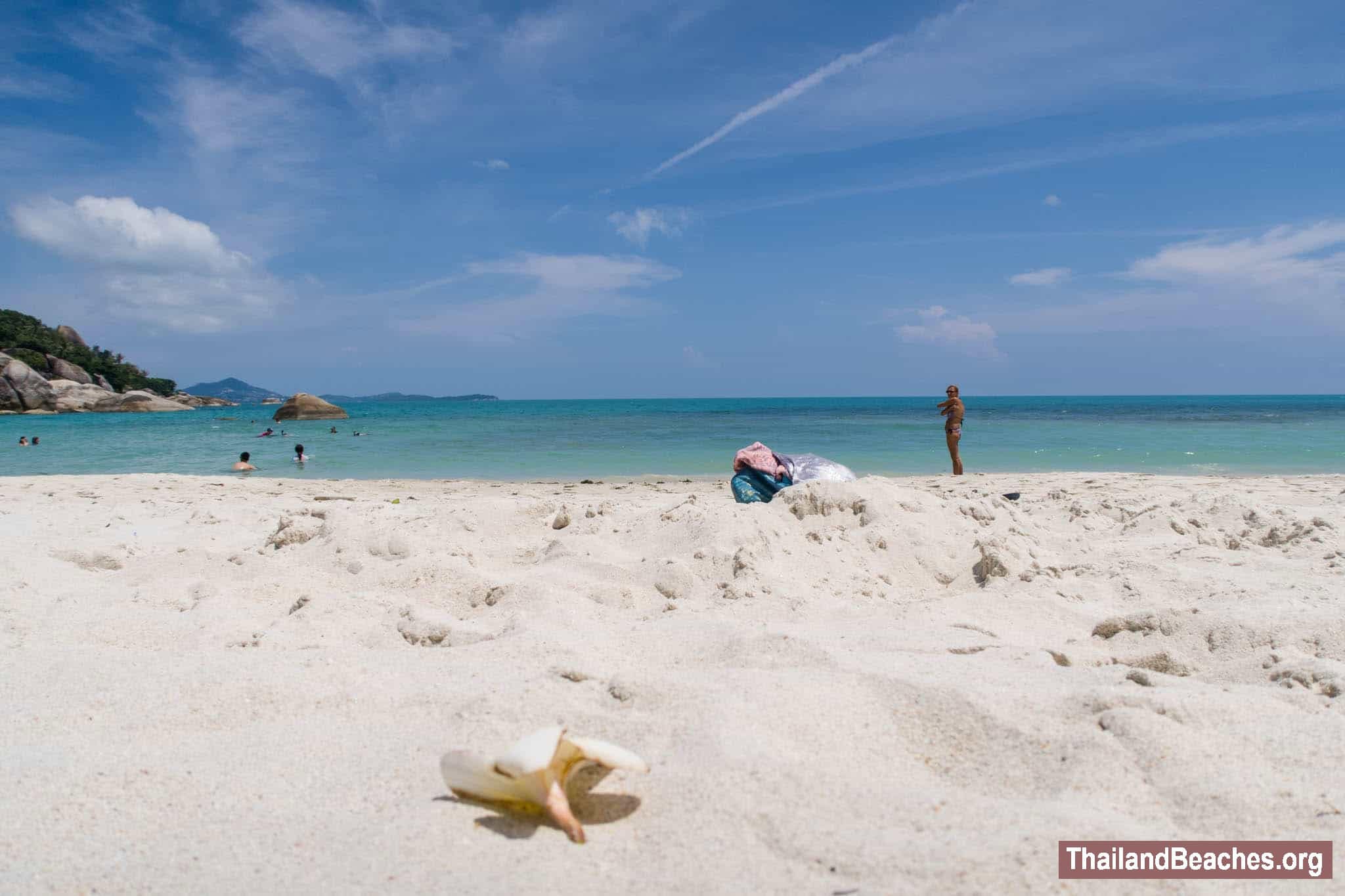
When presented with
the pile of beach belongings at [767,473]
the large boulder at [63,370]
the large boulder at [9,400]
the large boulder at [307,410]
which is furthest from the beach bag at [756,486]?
the large boulder at [63,370]

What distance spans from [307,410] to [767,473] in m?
35.1

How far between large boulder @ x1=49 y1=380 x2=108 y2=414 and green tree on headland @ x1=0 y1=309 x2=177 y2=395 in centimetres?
215

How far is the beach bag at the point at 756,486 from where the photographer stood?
537 cm

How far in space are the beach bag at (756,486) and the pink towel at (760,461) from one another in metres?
0.03

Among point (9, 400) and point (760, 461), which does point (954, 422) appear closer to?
point (760, 461)

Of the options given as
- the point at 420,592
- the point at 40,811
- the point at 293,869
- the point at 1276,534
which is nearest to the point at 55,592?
the point at 420,592

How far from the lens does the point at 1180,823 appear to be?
148 cm

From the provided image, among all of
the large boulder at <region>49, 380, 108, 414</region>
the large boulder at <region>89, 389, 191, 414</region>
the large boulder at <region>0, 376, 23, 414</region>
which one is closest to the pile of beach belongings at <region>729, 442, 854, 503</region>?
the large boulder at <region>0, 376, 23, 414</region>

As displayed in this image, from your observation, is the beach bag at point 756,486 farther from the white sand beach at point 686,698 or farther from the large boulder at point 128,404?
the large boulder at point 128,404

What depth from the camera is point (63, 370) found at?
48.8m

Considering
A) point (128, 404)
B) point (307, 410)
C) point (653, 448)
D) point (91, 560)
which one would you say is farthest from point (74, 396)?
point (91, 560)

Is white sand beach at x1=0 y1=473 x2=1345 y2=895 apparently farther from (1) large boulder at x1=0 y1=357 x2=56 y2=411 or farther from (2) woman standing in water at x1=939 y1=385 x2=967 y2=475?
(1) large boulder at x1=0 y1=357 x2=56 y2=411

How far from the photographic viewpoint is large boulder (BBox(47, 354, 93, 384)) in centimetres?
4862

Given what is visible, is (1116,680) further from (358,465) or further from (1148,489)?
(358,465)
